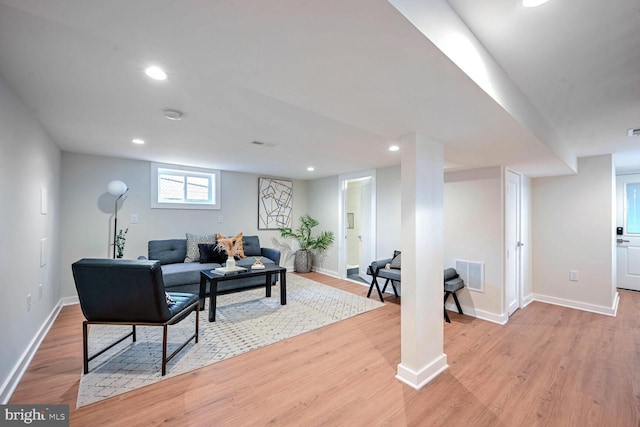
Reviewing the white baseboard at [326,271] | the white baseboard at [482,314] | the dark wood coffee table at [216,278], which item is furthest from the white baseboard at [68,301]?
the white baseboard at [482,314]

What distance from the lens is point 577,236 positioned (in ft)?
12.9

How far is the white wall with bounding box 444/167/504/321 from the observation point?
10.9ft

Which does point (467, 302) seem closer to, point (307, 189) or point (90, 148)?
point (307, 189)

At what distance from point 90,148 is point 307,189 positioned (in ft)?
13.4

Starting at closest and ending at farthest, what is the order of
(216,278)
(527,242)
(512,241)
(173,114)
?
(173,114) → (216,278) → (512,241) → (527,242)

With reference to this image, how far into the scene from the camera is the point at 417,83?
1.36 metres

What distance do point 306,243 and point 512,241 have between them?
12.6 feet

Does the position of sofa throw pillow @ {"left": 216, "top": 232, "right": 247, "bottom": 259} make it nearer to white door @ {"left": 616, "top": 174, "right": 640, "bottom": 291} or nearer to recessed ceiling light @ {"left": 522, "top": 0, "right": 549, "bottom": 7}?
recessed ceiling light @ {"left": 522, "top": 0, "right": 549, "bottom": 7}

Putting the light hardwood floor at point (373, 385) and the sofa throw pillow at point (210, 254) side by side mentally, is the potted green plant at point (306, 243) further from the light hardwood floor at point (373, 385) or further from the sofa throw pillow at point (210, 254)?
the light hardwood floor at point (373, 385)

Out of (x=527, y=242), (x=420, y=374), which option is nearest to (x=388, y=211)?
→ (x=527, y=242)

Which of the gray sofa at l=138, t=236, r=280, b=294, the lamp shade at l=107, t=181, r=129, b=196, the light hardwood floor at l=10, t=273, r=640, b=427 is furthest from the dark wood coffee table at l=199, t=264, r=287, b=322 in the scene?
the lamp shade at l=107, t=181, r=129, b=196

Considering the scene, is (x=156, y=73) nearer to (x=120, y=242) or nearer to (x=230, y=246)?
(x=230, y=246)

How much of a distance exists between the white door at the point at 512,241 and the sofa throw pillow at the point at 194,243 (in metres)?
4.56

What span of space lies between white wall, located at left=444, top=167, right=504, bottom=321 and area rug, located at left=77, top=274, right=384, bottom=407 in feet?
4.29
